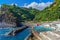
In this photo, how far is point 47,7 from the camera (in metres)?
15.7

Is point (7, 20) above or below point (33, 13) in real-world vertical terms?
below

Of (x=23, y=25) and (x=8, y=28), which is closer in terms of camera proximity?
(x=8, y=28)

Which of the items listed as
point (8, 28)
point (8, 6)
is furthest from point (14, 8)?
point (8, 28)

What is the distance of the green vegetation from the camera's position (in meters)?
15.0

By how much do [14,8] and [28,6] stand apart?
0.84m

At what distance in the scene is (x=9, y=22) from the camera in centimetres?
1476

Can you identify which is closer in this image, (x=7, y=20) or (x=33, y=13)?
(x=7, y=20)

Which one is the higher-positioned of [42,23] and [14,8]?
[14,8]

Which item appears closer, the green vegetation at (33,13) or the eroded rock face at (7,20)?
the eroded rock face at (7,20)

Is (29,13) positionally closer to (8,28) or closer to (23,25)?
(23,25)

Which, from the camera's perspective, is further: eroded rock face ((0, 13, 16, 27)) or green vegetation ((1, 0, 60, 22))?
green vegetation ((1, 0, 60, 22))

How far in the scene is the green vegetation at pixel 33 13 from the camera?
15039 millimetres

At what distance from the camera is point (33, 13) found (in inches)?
608

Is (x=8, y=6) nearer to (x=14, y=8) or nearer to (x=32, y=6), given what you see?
(x=14, y=8)
